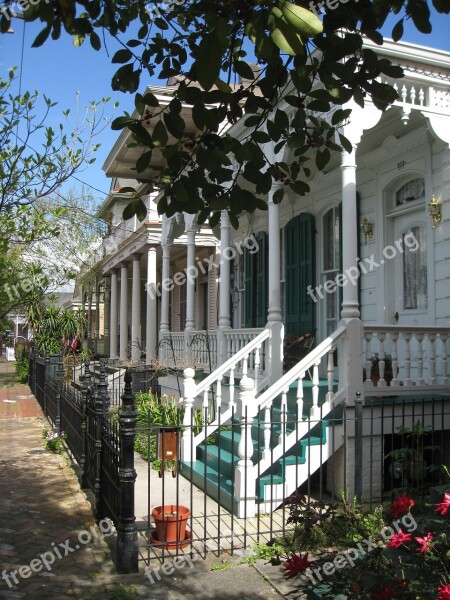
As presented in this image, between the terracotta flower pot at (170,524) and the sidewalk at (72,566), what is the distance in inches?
12.8

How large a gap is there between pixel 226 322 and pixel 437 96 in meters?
5.06

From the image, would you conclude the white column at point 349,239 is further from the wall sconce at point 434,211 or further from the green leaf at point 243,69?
the green leaf at point 243,69

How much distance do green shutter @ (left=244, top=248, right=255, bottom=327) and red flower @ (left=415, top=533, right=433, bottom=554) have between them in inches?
406

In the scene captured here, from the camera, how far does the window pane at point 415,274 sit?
8.26m

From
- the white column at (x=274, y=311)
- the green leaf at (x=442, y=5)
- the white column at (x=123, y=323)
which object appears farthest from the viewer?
the white column at (x=123, y=323)

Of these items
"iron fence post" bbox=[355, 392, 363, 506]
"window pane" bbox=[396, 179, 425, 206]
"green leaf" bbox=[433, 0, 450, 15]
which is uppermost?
"window pane" bbox=[396, 179, 425, 206]

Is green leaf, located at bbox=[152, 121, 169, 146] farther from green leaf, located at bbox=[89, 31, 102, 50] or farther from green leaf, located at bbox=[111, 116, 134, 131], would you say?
green leaf, located at bbox=[89, 31, 102, 50]

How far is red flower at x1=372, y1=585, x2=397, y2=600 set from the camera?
8.10ft

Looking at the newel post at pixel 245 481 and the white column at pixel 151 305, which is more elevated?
the white column at pixel 151 305

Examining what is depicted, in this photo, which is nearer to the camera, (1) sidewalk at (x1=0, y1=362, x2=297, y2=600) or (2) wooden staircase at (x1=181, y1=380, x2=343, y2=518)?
Result: (1) sidewalk at (x1=0, y1=362, x2=297, y2=600)

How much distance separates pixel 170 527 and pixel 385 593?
2929 millimetres

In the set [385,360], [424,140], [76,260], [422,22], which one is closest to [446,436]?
[385,360]

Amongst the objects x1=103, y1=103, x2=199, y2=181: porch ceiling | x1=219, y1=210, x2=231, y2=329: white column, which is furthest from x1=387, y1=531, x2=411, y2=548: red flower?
x1=103, y1=103, x2=199, y2=181: porch ceiling

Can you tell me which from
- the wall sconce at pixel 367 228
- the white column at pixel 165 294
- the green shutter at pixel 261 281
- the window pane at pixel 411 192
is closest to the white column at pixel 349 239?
the window pane at pixel 411 192
